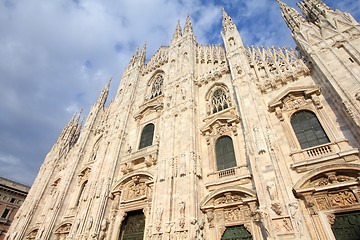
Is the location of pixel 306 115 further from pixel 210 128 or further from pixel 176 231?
pixel 176 231

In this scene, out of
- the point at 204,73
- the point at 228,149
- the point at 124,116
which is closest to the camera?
the point at 228,149

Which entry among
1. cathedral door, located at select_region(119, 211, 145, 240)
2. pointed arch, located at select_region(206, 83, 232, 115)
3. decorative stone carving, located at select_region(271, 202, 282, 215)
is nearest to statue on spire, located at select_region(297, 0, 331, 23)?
pointed arch, located at select_region(206, 83, 232, 115)

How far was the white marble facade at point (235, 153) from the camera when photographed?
7.86 m

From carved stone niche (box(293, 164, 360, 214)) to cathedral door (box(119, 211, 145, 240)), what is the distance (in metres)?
8.75

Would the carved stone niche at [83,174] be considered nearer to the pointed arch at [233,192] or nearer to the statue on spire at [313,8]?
the pointed arch at [233,192]

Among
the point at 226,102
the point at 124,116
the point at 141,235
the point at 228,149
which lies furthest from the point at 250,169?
the point at 124,116

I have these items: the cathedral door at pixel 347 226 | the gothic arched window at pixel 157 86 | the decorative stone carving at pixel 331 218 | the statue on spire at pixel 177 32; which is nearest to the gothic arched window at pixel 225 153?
the decorative stone carving at pixel 331 218

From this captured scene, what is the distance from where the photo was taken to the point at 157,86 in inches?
805

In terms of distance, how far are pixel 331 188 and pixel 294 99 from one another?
4913 millimetres

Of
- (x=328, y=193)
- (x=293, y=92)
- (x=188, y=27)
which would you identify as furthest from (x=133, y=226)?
(x=188, y=27)

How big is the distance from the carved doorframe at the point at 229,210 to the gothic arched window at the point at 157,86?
460 inches

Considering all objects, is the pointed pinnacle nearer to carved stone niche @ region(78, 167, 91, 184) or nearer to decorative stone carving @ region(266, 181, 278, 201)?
carved stone niche @ region(78, 167, 91, 184)

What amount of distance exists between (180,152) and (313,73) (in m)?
8.56

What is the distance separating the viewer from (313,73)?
35.5 feet
